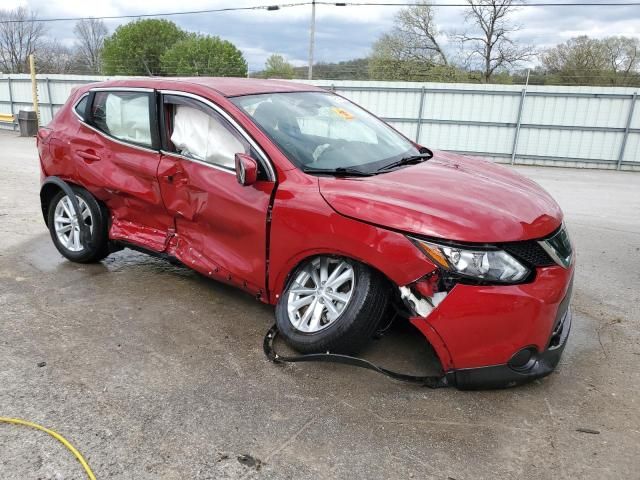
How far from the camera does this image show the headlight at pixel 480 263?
2.63 metres

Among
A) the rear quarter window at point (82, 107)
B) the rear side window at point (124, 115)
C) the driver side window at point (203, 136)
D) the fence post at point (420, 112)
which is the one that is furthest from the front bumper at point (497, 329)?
the fence post at point (420, 112)

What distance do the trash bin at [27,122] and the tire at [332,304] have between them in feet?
60.1

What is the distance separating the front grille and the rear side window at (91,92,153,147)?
9.11 ft

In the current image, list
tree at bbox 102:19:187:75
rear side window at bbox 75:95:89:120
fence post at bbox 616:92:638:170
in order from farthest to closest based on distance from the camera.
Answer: tree at bbox 102:19:187:75, fence post at bbox 616:92:638:170, rear side window at bbox 75:95:89:120

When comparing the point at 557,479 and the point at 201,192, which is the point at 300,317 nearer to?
the point at 201,192

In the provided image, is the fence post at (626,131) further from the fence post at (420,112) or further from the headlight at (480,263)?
the headlight at (480,263)

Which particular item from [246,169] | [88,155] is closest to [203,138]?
[246,169]

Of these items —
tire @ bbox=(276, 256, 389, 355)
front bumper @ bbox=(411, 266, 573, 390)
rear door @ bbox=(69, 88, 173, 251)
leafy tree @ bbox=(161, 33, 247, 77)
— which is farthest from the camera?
leafy tree @ bbox=(161, 33, 247, 77)

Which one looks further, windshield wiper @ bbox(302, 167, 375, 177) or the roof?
the roof

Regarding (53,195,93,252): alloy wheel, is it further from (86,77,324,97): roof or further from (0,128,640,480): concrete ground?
(86,77,324,97): roof

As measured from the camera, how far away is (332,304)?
3.14 m

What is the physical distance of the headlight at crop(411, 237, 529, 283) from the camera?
263cm

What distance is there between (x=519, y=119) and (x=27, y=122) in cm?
1644

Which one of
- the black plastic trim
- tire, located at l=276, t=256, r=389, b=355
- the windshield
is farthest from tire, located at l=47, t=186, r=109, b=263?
the black plastic trim
